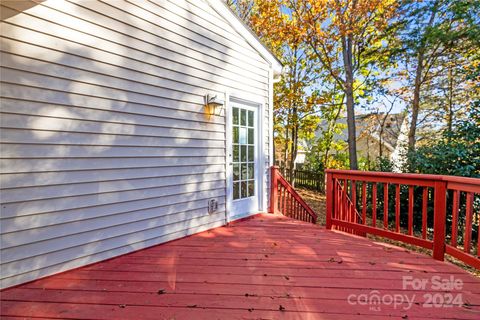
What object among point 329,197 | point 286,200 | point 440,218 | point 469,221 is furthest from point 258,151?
point 469,221

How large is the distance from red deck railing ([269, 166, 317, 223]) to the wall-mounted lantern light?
156 cm

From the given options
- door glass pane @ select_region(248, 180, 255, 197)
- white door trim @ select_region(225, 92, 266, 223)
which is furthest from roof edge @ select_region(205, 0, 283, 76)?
door glass pane @ select_region(248, 180, 255, 197)

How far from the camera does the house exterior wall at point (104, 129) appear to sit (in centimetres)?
198

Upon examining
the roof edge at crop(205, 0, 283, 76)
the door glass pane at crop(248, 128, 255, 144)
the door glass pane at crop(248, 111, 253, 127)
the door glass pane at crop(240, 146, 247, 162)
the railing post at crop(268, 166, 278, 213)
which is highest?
the roof edge at crop(205, 0, 283, 76)

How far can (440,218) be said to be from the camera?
2.44 metres

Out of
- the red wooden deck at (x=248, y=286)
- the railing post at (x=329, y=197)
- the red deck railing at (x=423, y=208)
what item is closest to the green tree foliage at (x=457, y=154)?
the red deck railing at (x=423, y=208)

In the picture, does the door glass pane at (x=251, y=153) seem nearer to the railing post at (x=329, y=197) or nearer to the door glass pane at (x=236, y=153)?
the door glass pane at (x=236, y=153)

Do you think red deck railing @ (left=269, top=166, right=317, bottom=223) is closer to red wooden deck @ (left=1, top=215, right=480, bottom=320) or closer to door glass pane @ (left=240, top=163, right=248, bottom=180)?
door glass pane @ (left=240, top=163, right=248, bottom=180)

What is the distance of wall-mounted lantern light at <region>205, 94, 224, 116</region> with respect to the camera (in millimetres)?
3332

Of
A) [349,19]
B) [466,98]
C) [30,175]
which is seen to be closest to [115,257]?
[30,175]

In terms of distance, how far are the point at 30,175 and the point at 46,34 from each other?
1.12m

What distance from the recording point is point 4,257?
1.92 meters

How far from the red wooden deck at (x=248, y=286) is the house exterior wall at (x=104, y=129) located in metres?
0.29

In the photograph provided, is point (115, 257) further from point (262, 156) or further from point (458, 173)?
point (458, 173)
